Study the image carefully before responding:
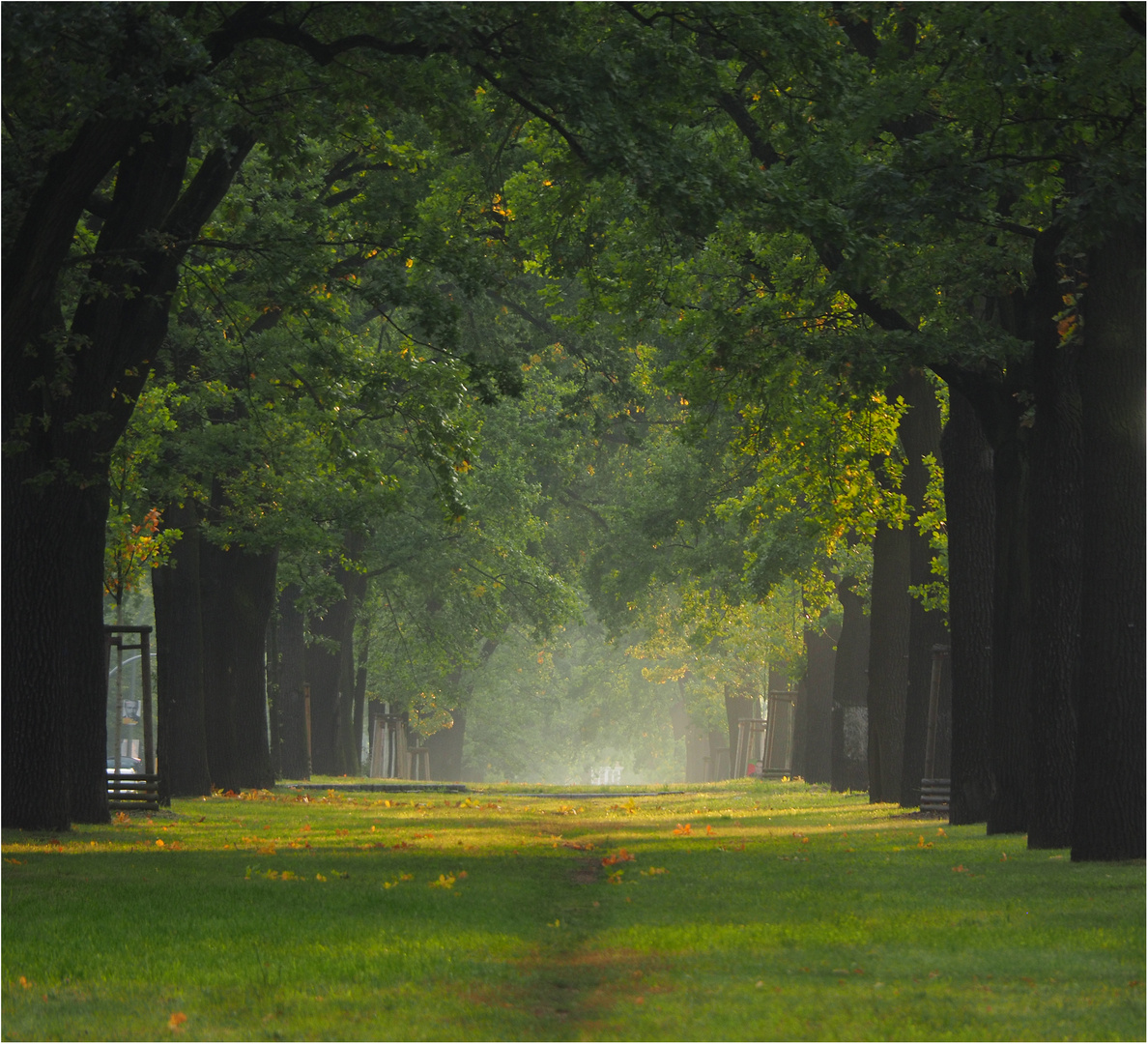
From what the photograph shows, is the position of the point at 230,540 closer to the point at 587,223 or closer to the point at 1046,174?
the point at 587,223

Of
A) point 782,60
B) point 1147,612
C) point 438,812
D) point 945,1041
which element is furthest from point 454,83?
point 438,812

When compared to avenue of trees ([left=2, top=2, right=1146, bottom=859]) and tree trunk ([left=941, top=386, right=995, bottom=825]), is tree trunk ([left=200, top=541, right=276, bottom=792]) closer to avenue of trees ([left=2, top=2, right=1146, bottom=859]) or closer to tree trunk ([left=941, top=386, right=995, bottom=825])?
avenue of trees ([left=2, top=2, right=1146, bottom=859])

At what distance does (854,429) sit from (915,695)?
4.10m

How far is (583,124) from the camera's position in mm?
13867

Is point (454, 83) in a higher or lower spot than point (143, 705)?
higher

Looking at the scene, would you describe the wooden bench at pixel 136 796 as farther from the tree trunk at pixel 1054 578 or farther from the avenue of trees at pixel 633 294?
the tree trunk at pixel 1054 578

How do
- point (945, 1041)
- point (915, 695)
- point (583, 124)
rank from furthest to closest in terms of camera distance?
1. point (915, 695)
2. point (583, 124)
3. point (945, 1041)

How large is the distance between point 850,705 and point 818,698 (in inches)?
293

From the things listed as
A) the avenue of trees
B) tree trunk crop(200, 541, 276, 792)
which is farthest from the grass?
tree trunk crop(200, 541, 276, 792)

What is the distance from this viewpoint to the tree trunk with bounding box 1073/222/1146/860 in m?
12.9

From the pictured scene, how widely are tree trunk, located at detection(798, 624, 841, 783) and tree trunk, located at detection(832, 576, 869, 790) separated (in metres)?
5.52

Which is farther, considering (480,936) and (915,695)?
(915,695)

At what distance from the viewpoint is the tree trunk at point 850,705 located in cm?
3253

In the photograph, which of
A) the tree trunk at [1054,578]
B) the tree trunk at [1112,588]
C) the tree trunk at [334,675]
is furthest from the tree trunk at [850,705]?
the tree trunk at [1112,588]
